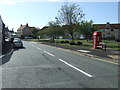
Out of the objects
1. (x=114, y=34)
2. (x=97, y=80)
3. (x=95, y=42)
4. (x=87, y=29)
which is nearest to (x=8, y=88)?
(x=97, y=80)

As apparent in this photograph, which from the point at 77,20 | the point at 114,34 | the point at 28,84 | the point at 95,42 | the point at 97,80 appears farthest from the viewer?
the point at 114,34

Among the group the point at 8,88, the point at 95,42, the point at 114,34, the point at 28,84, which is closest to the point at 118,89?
the point at 28,84

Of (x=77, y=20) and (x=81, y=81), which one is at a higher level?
(x=77, y=20)

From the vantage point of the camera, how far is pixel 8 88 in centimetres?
616

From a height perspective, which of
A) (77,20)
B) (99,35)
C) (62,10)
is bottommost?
(99,35)

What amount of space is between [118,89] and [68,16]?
3629 centimetres

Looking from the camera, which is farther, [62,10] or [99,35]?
[62,10]

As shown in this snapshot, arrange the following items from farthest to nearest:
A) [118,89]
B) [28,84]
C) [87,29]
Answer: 1. [87,29]
2. [28,84]
3. [118,89]

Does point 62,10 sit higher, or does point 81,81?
point 62,10

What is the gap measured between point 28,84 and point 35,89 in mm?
746

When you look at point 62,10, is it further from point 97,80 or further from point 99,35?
point 97,80

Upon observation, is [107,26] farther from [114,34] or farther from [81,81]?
[81,81]

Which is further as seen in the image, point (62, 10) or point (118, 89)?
point (62, 10)

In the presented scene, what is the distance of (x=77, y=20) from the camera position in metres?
41.1
